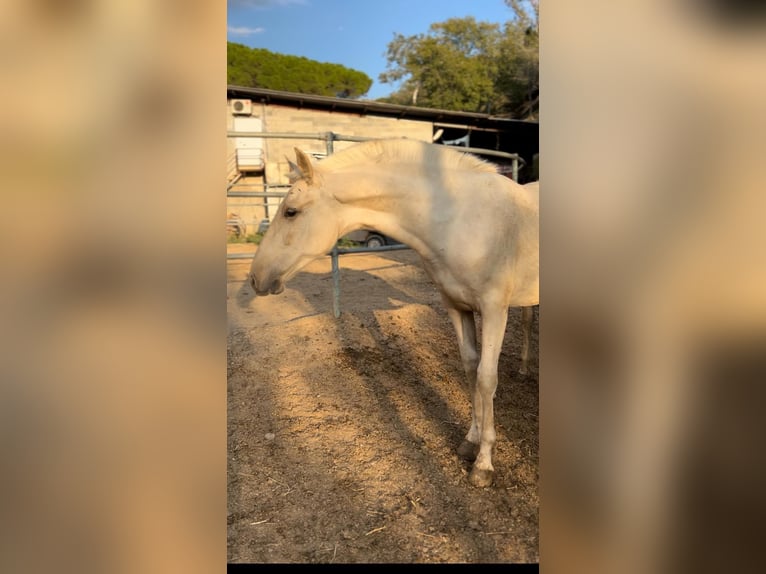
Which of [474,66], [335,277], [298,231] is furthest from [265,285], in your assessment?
[474,66]

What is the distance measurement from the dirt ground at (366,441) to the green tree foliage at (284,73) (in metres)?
15.8

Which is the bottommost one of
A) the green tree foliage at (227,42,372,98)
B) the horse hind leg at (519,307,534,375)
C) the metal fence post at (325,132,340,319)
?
the horse hind leg at (519,307,534,375)

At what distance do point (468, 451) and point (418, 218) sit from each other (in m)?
1.28

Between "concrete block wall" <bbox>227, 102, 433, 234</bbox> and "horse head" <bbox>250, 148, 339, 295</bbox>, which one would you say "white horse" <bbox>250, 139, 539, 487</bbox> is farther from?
"concrete block wall" <bbox>227, 102, 433, 234</bbox>

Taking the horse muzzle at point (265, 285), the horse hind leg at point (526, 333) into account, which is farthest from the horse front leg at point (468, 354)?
the horse hind leg at point (526, 333)

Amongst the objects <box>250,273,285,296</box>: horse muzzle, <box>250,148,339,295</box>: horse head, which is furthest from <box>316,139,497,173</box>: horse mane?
<box>250,273,285,296</box>: horse muzzle

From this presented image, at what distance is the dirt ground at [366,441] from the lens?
1975 millimetres

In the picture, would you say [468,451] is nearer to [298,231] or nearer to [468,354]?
[468,354]

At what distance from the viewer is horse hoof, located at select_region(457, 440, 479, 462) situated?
2537 mm

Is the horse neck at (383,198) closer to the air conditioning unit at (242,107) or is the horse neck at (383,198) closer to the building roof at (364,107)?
the building roof at (364,107)

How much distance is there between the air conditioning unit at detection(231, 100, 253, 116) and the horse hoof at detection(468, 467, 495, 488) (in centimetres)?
1075

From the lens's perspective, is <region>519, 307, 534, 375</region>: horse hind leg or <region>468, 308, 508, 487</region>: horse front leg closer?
<region>468, 308, 508, 487</region>: horse front leg

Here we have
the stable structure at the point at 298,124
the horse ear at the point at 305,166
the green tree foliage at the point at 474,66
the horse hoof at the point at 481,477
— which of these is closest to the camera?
the horse ear at the point at 305,166
